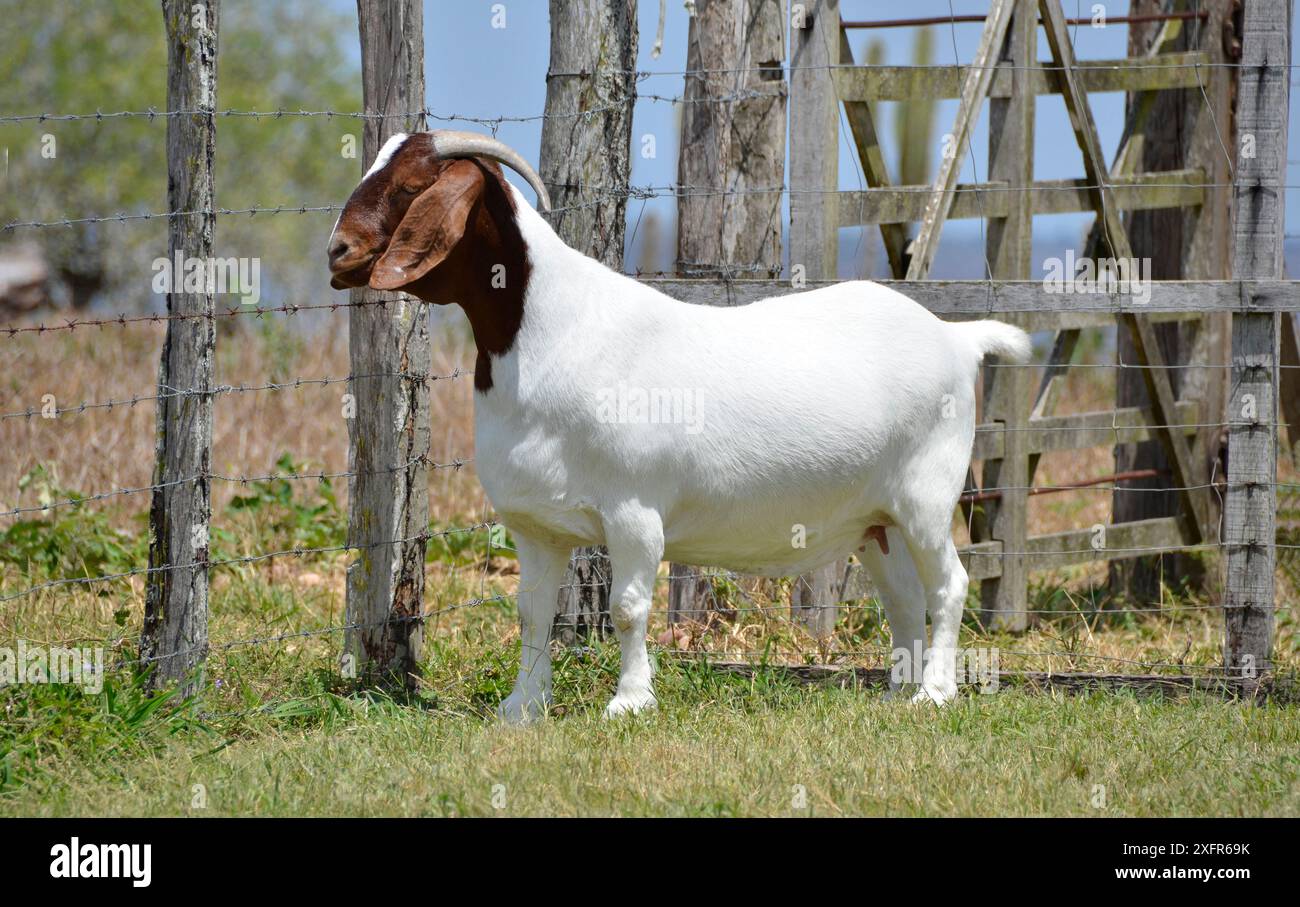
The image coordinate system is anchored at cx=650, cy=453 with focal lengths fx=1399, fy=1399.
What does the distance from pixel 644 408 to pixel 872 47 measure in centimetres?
898

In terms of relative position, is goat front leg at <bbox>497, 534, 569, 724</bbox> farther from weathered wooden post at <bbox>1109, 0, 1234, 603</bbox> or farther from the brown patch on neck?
weathered wooden post at <bbox>1109, 0, 1234, 603</bbox>

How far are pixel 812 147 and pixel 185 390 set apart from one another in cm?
259

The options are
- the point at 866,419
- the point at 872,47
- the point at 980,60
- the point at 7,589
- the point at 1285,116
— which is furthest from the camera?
the point at 872,47

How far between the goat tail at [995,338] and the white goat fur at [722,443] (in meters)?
0.02

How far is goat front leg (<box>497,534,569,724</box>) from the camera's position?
482 centimetres

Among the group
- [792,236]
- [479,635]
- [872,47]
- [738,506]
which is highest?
[872,47]

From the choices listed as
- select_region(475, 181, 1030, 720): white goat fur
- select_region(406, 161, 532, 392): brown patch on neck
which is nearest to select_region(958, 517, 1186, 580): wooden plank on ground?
select_region(475, 181, 1030, 720): white goat fur

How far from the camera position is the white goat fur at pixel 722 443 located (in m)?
4.55

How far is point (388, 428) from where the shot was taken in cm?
522

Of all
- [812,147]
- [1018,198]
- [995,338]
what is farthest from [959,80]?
[995,338]

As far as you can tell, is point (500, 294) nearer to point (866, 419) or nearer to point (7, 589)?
point (866, 419)

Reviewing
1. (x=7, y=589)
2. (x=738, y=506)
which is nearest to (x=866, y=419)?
(x=738, y=506)

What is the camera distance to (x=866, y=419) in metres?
4.90

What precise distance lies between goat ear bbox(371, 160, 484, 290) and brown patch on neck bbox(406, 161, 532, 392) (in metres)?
0.17
